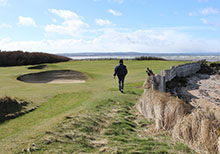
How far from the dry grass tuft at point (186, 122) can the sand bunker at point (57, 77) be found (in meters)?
16.6

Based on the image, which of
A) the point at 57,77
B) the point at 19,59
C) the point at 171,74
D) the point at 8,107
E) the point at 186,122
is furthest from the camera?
the point at 19,59

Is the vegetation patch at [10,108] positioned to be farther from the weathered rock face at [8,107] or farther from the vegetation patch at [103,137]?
the vegetation patch at [103,137]

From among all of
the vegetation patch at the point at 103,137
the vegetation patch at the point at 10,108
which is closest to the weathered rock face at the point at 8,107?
the vegetation patch at the point at 10,108

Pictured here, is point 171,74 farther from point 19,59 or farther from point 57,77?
point 19,59

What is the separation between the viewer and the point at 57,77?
25234 mm

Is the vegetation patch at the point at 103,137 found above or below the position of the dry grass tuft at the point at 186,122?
below

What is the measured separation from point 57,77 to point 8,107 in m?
16.1

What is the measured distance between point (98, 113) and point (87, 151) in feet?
10.8

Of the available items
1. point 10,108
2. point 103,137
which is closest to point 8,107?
point 10,108

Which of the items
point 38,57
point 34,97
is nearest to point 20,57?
point 38,57

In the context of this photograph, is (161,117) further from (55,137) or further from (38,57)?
(38,57)

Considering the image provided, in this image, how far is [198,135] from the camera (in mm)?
5410

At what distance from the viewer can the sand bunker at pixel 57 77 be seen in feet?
77.6

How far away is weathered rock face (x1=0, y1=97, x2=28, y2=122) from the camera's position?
8630 millimetres
